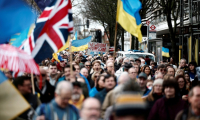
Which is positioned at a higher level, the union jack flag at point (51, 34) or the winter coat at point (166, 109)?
the union jack flag at point (51, 34)

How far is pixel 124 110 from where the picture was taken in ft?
9.68

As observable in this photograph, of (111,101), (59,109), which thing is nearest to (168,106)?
(111,101)

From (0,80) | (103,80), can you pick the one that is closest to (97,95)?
(103,80)

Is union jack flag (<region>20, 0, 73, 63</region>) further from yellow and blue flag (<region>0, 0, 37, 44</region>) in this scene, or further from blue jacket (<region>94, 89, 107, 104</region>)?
blue jacket (<region>94, 89, 107, 104</region>)

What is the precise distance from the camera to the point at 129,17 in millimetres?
11031

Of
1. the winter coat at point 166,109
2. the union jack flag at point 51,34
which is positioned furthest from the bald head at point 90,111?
the union jack flag at point 51,34

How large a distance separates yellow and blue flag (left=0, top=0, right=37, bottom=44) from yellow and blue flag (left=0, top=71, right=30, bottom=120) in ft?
9.10

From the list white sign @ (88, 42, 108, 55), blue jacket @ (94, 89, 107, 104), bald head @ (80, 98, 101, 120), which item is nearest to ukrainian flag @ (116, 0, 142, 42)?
blue jacket @ (94, 89, 107, 104)

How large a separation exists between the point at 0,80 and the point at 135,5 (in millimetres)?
7337

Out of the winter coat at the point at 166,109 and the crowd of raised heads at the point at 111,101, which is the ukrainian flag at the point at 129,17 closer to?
the crowd of raised heads at the point at 111,101

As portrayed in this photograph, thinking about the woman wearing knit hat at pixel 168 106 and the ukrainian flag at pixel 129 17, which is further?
the ukrainian flag at pixel 129 17

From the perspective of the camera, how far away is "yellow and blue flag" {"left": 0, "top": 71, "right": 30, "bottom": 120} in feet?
14.6

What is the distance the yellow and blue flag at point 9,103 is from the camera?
446 centimetres

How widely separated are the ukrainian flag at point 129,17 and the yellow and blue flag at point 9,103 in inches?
255
